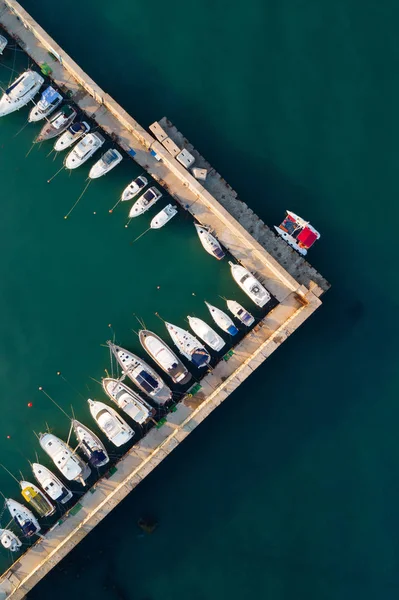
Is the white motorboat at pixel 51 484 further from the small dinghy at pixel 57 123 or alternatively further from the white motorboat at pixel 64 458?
the small dinghy at pixel 57 123

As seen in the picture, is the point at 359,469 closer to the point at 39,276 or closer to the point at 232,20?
the point at 39,276

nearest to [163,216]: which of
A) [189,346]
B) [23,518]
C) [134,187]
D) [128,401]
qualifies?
[134,187]

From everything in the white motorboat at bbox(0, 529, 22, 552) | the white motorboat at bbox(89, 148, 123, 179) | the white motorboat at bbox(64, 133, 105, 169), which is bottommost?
the white motorboat at bbox(0, 529, 22, 552)

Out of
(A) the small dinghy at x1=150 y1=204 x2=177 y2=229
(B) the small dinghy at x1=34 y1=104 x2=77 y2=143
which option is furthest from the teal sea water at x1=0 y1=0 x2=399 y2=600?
(B) the small dinghy at x1=34 y1=104 x2=77 y2=143

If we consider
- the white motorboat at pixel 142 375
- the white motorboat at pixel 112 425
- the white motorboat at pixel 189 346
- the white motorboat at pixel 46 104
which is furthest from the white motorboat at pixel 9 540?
the white motorboat at pixel 46 104

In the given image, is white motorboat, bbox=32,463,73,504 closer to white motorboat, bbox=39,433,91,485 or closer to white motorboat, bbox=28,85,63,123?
white motorboat, bbox=39,433,91,485

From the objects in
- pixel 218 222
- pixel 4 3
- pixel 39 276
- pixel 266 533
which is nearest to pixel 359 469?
pixel 266 533
